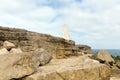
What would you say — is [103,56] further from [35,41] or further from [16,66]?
[16,66]

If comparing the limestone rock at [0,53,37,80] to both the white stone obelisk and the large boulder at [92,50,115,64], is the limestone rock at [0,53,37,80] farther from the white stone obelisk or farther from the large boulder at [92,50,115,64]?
the white stone obelisk

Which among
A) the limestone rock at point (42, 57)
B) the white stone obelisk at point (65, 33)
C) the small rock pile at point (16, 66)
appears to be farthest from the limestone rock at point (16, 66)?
the white stone obelisk at point (65, 33)

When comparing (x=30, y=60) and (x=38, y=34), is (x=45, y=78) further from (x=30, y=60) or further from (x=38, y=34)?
(x=38, y=34)

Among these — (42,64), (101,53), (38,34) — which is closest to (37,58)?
(42,64)

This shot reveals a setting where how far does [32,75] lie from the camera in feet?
40.3

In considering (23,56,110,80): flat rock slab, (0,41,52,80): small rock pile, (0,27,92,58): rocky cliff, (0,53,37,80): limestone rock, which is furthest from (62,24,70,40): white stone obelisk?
(0,53,37,80): limestone rock

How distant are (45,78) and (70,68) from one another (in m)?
1.70

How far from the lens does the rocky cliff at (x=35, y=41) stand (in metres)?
22.5

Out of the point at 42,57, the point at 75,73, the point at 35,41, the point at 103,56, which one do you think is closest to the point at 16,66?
the point at 75,73

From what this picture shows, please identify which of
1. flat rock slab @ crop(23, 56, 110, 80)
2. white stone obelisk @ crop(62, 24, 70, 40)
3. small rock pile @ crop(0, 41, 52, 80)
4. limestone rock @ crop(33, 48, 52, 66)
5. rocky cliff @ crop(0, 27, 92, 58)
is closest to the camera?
small rock pile @ crop(0, 41, 52, 80)

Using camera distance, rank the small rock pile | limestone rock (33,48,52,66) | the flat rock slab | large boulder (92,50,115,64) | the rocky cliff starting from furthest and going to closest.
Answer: large boulder (92,50,115,64) → the rocky cliff → limestone rock (33,48,52,66) → the flat rock slab → the small rock pile

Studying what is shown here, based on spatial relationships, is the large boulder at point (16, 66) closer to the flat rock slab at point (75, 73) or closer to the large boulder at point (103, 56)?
the flat rock slab at point (75, 73)

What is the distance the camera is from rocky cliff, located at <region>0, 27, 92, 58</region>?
22.5 m

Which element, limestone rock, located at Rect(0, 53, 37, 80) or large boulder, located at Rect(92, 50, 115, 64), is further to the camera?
large boulder, located at Rect(92, 50, 115, 64)
